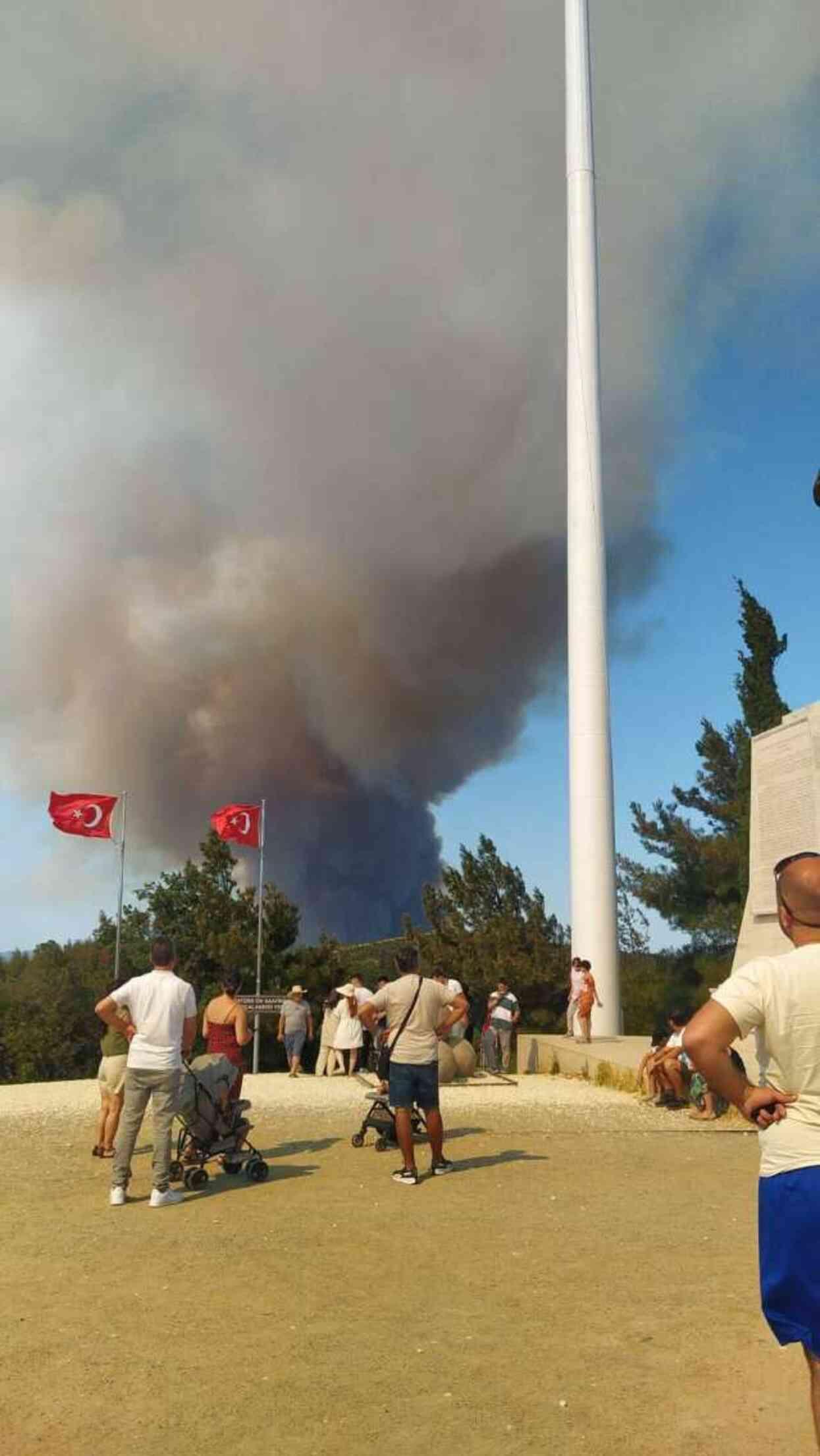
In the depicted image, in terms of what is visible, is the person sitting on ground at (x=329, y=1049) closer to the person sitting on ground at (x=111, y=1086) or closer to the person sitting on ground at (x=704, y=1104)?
the person sitting on ground at (x=704, y=1104)

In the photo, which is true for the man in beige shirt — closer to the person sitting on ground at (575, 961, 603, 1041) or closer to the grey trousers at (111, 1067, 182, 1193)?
the grey trousers at (111, 1067, 182, 1193)

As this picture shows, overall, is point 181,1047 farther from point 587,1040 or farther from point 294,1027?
point 587,1040

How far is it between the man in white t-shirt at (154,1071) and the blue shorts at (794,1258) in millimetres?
5853

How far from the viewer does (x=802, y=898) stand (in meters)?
3.54

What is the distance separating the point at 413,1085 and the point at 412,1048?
0.31 meters

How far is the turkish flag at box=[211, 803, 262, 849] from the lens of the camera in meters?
34.0

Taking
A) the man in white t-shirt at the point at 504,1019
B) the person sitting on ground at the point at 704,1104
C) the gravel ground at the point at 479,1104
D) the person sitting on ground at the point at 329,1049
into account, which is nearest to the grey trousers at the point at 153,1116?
the gravel ground at the point at 479,1104

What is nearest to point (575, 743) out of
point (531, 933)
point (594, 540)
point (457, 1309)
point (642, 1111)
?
point (594, 540)

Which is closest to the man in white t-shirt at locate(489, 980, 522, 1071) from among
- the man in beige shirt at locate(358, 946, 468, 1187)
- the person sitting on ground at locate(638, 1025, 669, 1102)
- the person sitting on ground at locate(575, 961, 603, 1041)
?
the person sitting on ground at locate(575, 961, 603, 1041)

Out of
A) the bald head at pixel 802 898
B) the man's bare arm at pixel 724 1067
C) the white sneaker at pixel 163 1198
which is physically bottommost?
→ the white sneaker at pixel 163 1198

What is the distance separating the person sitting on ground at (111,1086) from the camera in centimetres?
1069

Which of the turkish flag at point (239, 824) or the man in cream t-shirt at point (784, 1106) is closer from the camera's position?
the man in cream t-shirt at point (784, 1106)

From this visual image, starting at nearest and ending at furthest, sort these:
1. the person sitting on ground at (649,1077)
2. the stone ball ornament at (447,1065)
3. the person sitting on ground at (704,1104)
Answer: the person sitting on ground at (704,1104) < the person sitting on ground at (649,1077) < the stone ball ornament at (447,1065)

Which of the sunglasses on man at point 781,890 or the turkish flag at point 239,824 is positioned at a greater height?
the turkish flag at point 239,824
